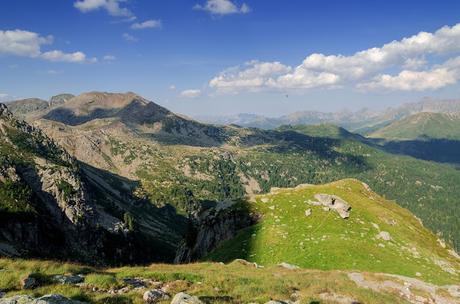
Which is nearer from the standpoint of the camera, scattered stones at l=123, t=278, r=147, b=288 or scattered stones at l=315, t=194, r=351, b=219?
scattered stones at l=123, t=278, r=147, b=288

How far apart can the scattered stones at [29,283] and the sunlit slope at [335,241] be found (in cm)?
3951

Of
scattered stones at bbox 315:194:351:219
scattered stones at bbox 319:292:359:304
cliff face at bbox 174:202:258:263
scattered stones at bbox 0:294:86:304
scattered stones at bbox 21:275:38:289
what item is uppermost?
scattered stones at bbox 0:294:86:304

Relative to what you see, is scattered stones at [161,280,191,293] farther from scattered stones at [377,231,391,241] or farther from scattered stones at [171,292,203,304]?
scattered stones at [377,231,391,241]

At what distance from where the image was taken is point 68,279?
2394 cm

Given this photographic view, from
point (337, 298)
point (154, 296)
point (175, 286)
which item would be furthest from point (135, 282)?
point (337, 298)

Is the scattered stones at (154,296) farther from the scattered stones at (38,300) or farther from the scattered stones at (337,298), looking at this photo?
the scattered stones at (337,298)

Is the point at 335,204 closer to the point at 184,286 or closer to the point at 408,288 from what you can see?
the point at 408,288

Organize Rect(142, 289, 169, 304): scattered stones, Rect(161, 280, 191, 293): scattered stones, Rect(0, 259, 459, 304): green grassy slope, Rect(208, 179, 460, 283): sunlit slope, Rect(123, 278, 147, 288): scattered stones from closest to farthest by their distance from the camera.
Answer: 1. Rect(142, 289, 169, 304): scattered stones
2. Rect(0, 259, 459, 304): green grassy slope
3. Rect(161, 280, 191, 293): scattered stones
4. Rect(123, 278, 147, 288): scattered stones
5. Rect(208, 179, 460, 283): sunlit slope

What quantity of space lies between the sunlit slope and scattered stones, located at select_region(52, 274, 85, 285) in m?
36.5

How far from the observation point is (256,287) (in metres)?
27.6

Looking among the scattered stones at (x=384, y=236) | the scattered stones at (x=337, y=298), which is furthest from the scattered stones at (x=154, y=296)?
the scattered stones at (x=384, y=236)

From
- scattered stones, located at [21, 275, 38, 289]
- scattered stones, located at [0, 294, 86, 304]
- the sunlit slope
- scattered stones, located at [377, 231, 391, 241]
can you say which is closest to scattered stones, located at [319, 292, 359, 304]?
scattered stones, located at [0, 294, 86, 304]

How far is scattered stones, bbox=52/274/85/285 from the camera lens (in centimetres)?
2353

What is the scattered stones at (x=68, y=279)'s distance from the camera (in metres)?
23.5
